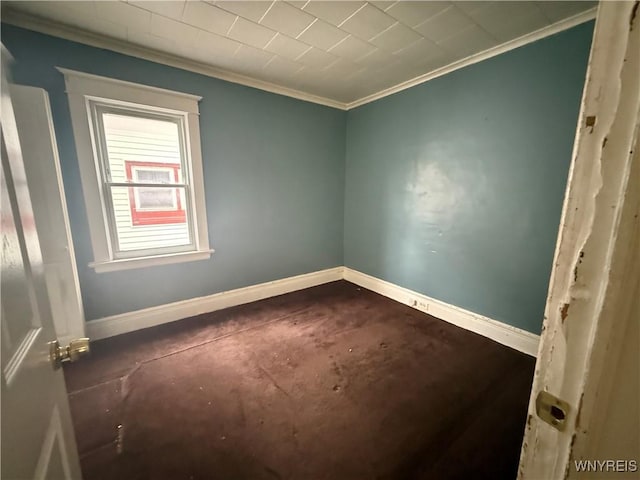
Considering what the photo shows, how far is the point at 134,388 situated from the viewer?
5.71 feet

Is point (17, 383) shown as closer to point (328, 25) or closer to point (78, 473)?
point (78, 473)

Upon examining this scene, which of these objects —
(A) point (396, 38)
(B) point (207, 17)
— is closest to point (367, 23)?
(A) point (396, 38)

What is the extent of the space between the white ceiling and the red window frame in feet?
3.13

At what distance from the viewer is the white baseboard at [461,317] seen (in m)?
2.14

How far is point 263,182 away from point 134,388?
2154mm

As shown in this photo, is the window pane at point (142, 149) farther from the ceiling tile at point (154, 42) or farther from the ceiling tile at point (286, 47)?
the ceiling tile at point (286, 47)

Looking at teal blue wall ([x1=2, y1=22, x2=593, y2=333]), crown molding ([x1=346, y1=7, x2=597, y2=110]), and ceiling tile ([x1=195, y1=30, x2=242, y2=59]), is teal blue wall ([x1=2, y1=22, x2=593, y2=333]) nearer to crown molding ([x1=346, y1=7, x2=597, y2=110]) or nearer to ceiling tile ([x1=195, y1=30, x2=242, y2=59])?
crown molding ([x1=346, y1=7, x2=597, y2=110])

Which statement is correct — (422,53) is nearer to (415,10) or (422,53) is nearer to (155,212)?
(415,10)

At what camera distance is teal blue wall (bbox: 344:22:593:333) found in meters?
1.90

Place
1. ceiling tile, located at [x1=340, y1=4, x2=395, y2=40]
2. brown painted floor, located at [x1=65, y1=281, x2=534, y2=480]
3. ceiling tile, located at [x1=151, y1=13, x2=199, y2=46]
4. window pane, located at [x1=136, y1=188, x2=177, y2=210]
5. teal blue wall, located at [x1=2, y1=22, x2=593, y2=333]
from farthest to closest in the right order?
window pane, located at [x1=136, y1=188, x2=177, y2=210] → teal blue wall, located at [x1=2, y1=22, x2=593, y2=333] → ceiling tile, located at [x1=151, y1=13, x2=199, y2=46] → ceiling tile, located at [x1=340, y1=4, x2=395, y2=40] → brown painted floor, located at [x1=65, y1=281, x2=534, y2=480]

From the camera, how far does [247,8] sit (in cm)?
168

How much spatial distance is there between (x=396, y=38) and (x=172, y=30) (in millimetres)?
1683

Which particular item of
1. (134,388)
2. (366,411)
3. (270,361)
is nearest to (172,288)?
(134,388)

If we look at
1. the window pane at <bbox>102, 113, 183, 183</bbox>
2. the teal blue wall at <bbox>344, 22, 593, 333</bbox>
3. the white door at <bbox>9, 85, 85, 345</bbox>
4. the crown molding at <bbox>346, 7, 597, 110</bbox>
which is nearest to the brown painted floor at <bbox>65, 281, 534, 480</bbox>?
the white door at <bbox>9, 85, 85, 345</bbox>
